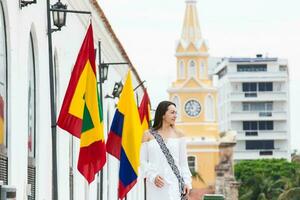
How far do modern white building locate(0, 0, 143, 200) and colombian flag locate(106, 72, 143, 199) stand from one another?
3.51 ft

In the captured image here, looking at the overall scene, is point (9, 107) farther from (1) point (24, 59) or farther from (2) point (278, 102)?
(2) point (278, 102)

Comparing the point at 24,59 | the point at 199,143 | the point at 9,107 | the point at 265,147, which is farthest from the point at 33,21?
the point at 265,147

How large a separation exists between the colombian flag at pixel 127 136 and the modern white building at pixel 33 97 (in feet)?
3.51

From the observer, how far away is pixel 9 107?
14.7 metres

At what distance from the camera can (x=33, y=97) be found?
1733cm

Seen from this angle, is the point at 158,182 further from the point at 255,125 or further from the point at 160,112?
the point at 255,125

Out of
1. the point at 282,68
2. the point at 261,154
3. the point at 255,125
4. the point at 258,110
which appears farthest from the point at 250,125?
the point at 282,68

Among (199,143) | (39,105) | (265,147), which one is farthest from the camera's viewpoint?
(265,147)

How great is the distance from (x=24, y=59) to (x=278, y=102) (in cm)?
13392

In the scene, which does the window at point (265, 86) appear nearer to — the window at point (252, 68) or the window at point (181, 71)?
the window at point (252, 68)

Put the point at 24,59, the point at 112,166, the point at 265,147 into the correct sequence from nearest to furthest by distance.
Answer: the point at 24,59 < the point at 112,166 < the point at 265,147

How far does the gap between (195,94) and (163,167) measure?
3903 inches

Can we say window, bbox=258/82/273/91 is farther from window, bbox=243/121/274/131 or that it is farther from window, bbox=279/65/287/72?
window, bbox=243/121/274/131

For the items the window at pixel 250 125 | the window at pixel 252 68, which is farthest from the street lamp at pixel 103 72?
the window at pixel 252 68
